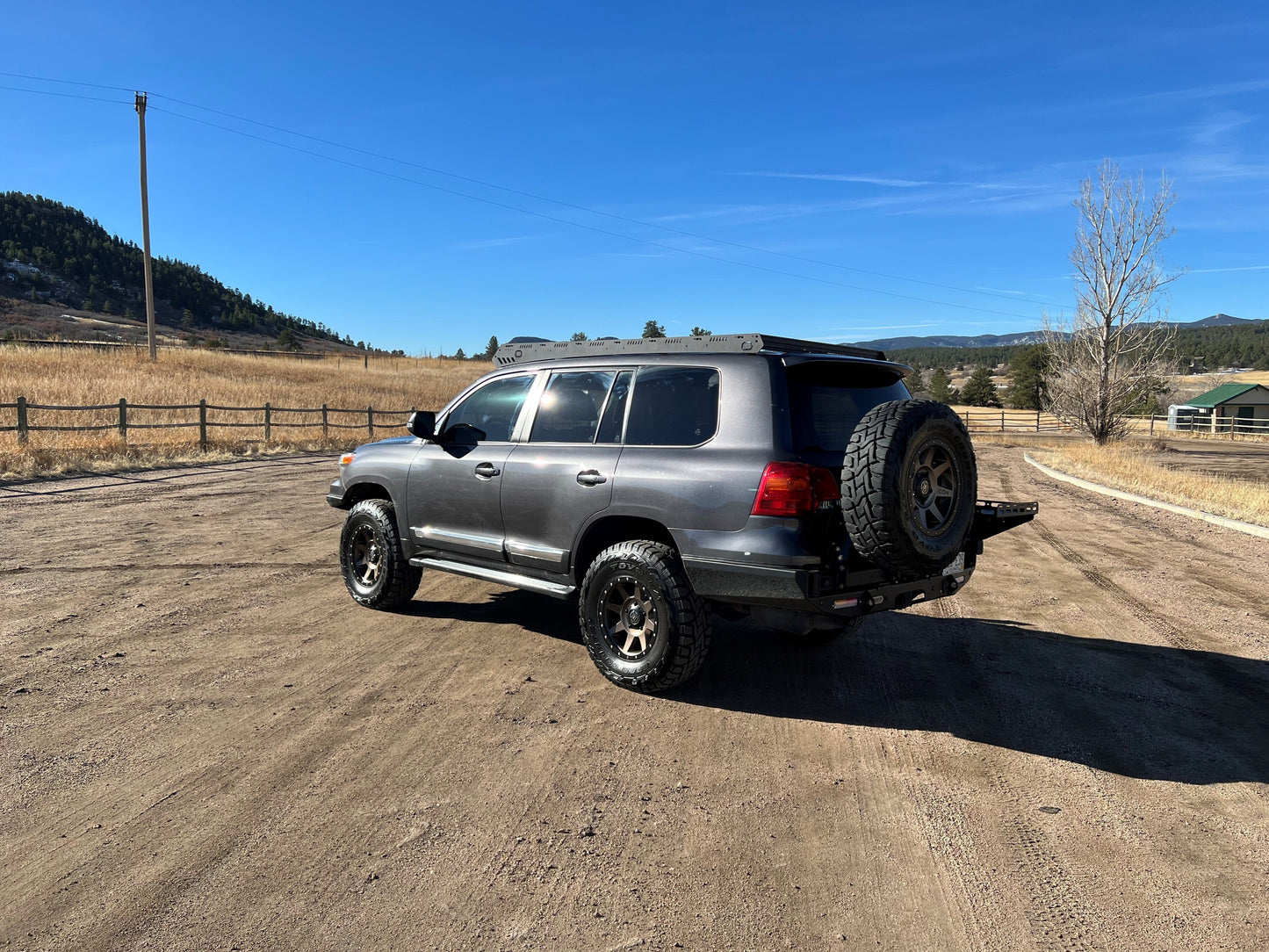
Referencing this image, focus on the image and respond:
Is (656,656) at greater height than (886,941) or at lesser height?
greater

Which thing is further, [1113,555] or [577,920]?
[1113,555]

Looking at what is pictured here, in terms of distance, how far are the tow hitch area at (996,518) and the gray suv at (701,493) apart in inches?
0.5

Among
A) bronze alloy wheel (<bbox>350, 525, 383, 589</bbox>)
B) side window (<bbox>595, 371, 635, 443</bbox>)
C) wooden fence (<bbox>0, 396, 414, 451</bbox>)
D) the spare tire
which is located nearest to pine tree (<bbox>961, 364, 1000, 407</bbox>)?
wooden fence (<bbox>0, 396, 414, 451</bbox>)

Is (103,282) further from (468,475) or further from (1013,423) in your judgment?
(468,475)

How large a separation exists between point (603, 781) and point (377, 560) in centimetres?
343

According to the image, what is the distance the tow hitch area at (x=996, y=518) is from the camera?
486cm

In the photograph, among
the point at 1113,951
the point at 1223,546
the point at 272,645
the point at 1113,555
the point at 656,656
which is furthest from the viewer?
the point at 1223,546

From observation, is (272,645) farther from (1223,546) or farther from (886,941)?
(1223,546)

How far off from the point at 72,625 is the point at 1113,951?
6241 millimetres

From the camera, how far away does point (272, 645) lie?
5.37 meters

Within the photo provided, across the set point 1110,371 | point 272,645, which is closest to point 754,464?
point 272,645

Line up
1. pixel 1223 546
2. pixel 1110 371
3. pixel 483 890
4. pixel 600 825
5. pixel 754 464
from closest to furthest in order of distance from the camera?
pixel 483 890 → pixel 600 825 → pixel 754 464 → pixel 1223 546 → pixel 1110 371

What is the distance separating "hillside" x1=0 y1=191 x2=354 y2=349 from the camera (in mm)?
89812

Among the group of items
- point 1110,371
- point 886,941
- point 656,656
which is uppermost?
point 1110,371
